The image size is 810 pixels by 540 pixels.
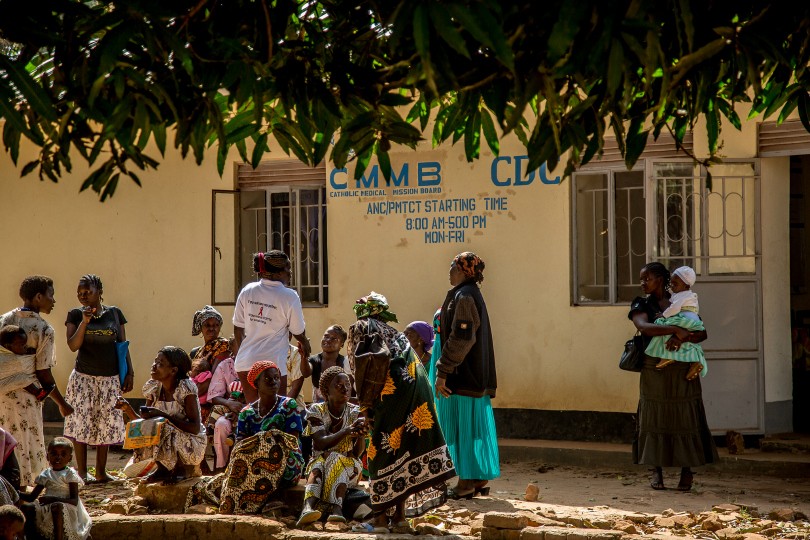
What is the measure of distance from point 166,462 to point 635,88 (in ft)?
13.9

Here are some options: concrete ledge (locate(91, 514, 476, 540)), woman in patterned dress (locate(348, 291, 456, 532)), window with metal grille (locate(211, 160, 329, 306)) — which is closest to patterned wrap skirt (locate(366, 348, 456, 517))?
woman in patterned dress (locate(348, 291, 456, 532))

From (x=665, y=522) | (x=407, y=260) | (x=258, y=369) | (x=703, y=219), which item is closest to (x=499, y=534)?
(x=665, y=522)

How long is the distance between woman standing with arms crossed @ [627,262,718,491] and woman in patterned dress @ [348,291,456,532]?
2.22m

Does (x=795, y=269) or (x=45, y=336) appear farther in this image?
(x=795, y=269)

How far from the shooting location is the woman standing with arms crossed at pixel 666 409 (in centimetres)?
816

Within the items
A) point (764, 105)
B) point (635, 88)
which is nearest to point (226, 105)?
point (635, 88)

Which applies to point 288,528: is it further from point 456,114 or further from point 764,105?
point 764,105

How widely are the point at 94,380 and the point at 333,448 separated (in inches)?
113

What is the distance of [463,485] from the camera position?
7.89m

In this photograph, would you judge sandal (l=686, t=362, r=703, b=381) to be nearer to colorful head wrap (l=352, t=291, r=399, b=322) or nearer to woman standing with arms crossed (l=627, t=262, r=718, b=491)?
woman standing with arms crossed (l=627, t=262, r=718, b=491)

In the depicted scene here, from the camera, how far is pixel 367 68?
166 inches

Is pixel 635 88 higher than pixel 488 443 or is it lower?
higher

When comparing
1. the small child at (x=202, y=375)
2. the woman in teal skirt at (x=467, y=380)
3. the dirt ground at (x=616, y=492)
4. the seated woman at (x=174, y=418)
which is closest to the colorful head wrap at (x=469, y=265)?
the woman in teal skirt at (x=467, y=380)

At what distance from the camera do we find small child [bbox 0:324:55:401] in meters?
7.54
